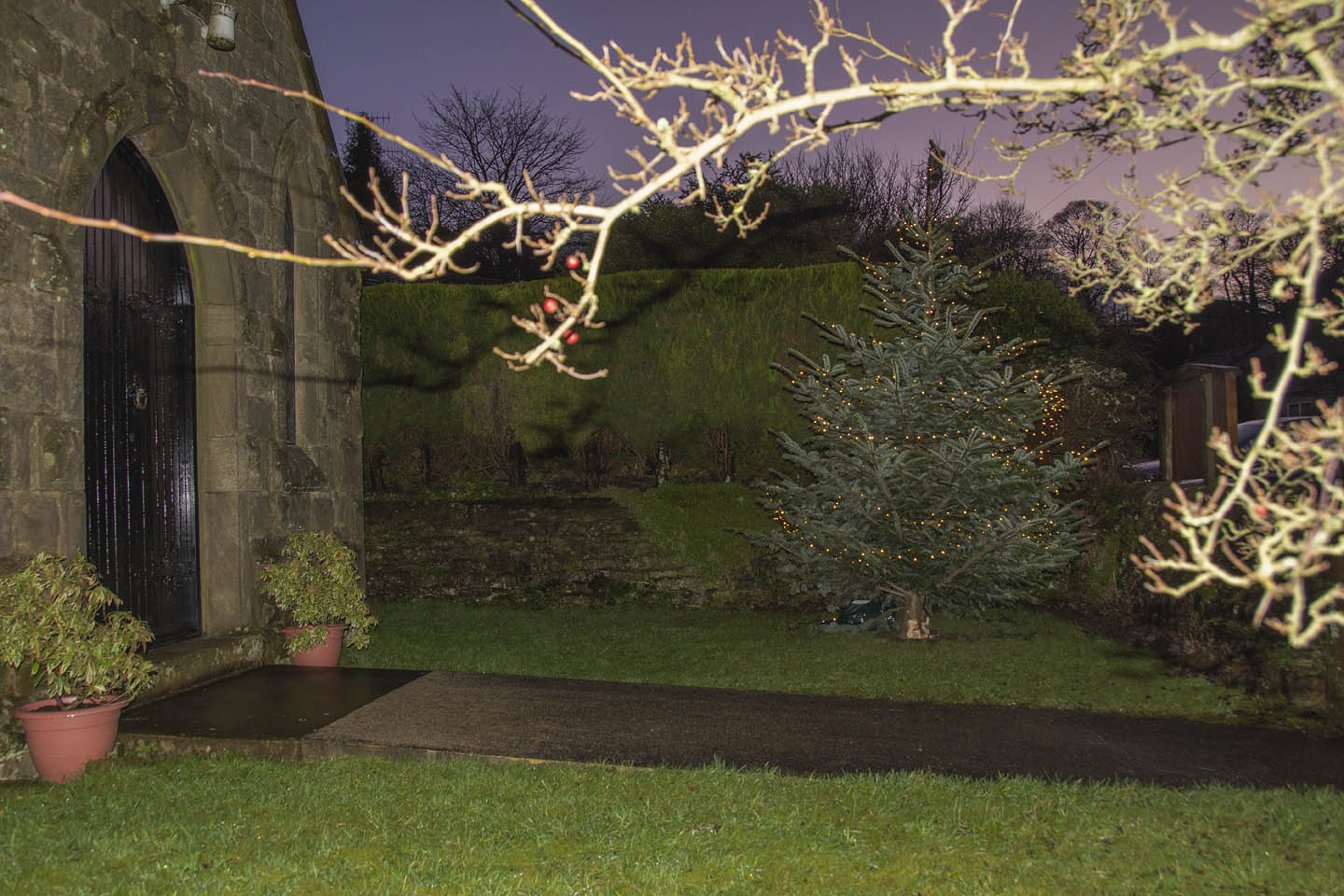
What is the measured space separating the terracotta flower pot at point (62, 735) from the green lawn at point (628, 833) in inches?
5.4

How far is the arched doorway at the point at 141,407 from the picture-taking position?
239 inches

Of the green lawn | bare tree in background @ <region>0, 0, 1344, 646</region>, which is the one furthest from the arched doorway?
bare tree in background @ <region>0, 0, 1344, 646</region>

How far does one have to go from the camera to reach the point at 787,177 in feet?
75.8

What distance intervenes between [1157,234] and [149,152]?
6432 mm

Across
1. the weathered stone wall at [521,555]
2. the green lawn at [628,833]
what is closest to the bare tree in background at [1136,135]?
the green lawn at [628,833]

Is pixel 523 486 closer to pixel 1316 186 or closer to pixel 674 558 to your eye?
pixel 674 558

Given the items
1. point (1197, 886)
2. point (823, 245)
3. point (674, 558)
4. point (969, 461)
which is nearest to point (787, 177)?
point (823, 245)

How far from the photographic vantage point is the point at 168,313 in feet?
22.3

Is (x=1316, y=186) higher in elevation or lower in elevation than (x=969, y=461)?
higher

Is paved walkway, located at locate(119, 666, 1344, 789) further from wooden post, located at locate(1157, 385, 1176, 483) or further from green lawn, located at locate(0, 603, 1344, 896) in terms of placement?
wooden post, located at locate(1157, 385, 1176, 483)

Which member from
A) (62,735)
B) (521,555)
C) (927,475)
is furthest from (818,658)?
(62,735)

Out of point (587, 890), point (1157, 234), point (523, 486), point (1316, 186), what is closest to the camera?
point (1316, 186)

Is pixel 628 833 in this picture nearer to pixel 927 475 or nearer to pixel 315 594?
pixel 315 594

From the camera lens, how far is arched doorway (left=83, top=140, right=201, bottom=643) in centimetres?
606
